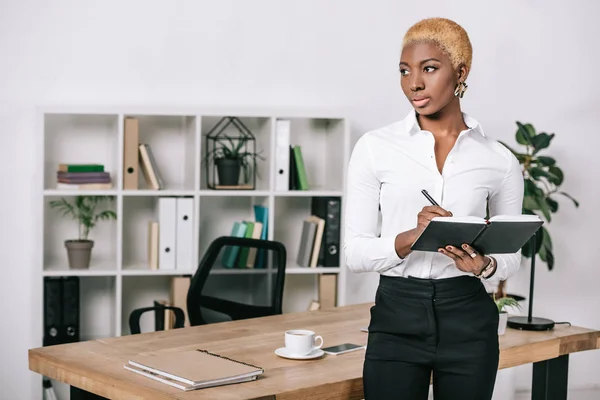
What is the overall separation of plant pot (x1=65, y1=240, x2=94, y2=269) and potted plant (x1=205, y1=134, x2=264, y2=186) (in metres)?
0.72

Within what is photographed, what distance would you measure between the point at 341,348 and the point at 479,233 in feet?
2.42

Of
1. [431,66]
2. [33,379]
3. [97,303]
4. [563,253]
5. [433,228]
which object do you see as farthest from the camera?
[563,253]

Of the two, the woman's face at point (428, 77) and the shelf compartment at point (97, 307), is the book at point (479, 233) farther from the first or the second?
the shelf compartment at point (97, 307)

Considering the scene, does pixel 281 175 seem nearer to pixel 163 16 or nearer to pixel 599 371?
pixel 163 16

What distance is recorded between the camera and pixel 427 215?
70.9 inches

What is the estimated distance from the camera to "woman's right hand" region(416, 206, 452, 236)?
5.87 feet

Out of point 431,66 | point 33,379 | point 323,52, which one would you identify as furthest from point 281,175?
point 431,66

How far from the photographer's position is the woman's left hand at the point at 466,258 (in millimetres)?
1848

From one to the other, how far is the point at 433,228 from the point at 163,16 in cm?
288

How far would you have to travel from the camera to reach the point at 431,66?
1.90 metres

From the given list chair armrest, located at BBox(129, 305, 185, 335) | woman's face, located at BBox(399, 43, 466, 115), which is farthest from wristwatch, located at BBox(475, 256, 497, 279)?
chair armrest, located at BBox(129, 305, 185, 335)

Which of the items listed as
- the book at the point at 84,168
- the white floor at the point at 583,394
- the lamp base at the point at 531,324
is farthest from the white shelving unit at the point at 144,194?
the white floor at the point at 583,394

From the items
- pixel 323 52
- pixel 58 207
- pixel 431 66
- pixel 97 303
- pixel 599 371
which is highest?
pixel 323 52

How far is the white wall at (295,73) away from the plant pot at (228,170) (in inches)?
15.5
